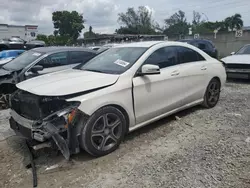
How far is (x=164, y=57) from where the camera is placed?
444 cm

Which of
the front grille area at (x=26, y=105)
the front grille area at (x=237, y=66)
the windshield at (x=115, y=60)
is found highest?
the windshield at (x=115, y=60)

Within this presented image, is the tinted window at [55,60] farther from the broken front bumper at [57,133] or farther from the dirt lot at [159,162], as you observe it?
the broken front bumper at [57,133]

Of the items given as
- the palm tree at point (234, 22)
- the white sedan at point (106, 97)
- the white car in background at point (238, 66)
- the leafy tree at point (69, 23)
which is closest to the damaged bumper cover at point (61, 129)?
the white sedan at point (106, 97)

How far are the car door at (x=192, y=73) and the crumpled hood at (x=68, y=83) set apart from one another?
66.3 inches

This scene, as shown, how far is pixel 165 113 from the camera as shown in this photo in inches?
173

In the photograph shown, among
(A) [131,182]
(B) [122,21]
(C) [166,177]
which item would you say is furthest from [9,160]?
(B) [122,21]

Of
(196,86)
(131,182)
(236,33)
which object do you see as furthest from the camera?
(236,33)

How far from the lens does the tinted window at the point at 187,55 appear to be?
4.77 m

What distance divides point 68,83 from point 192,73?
257 cm

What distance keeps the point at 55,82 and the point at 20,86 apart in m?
0.59

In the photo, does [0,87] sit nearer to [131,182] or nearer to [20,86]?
[20,86]

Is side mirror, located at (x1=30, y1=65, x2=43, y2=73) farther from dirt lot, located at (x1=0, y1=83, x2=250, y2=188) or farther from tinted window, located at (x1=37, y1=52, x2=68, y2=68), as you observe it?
dirt lot, located at (x1=0, y1=83, x2=250, y2=188)

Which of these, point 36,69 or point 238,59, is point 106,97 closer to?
point 36,69

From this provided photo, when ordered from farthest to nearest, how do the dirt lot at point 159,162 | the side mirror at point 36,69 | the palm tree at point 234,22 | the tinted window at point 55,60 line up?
the palm tree at point 234,22, the tinted window at point 55,60, the side mirror at point 36,69, the dirt lot at point 159,162
